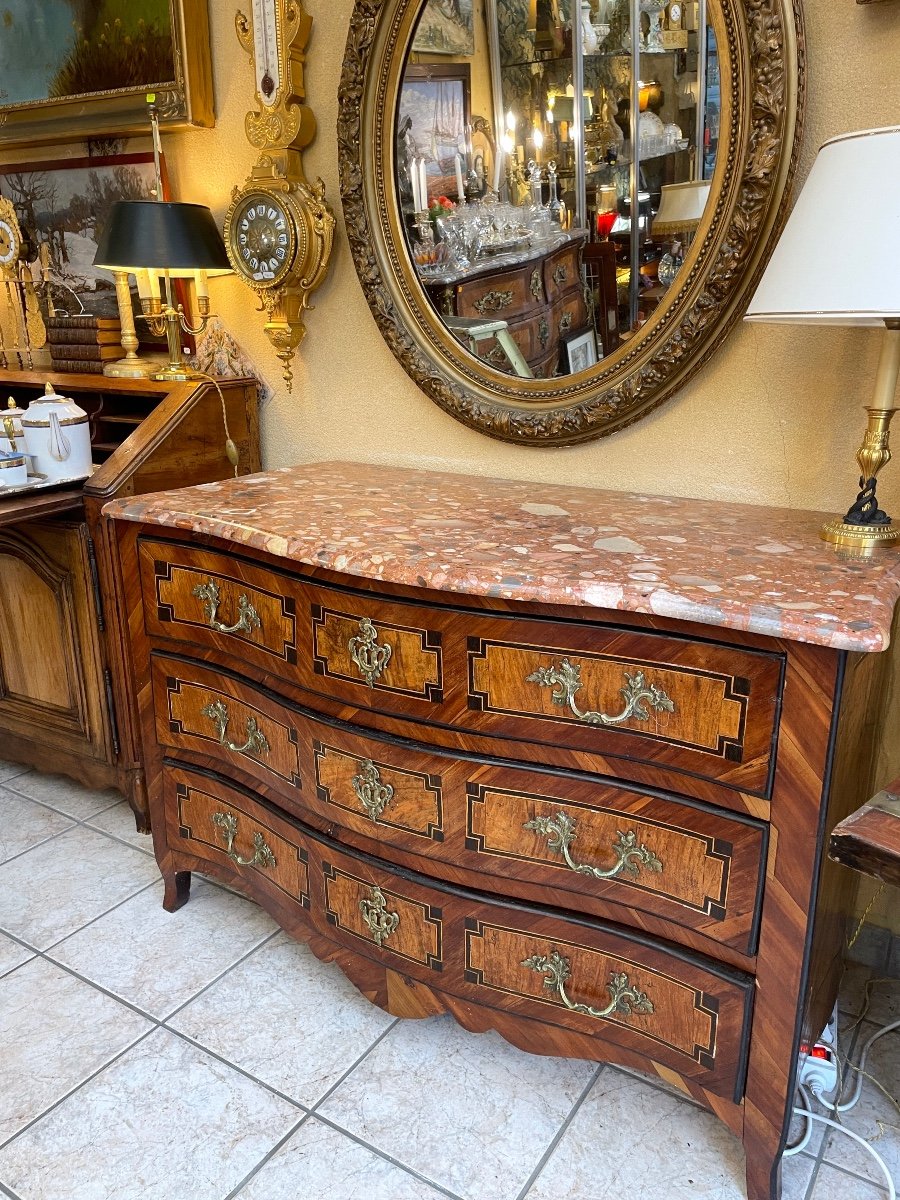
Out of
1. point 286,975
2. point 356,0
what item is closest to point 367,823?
point 286,975

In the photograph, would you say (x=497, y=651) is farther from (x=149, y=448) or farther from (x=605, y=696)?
(x=149, y=448)

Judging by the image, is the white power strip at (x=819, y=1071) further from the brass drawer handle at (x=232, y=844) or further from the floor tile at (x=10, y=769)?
the floor tile at (x=10, y=769)

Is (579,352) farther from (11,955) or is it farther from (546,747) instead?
(11,955)

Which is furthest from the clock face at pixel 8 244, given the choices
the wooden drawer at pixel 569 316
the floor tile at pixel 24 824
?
the wooden drawer at pixel 569 316

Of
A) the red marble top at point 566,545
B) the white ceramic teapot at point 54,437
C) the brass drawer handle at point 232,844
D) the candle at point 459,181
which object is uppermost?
the candle at point 459,181

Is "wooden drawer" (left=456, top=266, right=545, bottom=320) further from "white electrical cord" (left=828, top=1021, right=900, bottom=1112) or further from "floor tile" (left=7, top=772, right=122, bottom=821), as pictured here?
"floor tile" (left=7, top=772, right=122, bottom=821)

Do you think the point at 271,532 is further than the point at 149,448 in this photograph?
No

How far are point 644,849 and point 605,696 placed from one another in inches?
9.7

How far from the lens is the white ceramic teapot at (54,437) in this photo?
78.0 inches

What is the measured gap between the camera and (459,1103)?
1.52m

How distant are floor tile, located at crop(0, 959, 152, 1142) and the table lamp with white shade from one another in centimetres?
165

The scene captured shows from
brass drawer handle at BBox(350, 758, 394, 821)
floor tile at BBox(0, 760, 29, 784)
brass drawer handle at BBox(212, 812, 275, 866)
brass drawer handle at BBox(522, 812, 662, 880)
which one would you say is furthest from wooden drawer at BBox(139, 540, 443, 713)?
floor tile at BBox(0, 760, 29, 784)

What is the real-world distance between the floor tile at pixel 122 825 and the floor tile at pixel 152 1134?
0.74m

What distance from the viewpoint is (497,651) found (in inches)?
50.1
